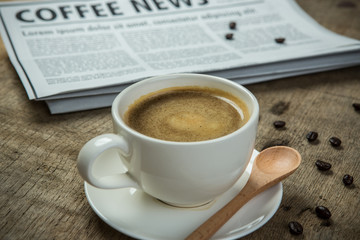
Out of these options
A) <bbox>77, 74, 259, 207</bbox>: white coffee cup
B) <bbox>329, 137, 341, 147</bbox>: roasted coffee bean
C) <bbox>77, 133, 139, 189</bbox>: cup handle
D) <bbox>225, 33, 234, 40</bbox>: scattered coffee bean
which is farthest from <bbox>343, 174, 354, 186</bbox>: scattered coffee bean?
<bbox>225, 33, 234, 40</bbox>: scattered coffee bean

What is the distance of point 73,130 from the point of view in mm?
897

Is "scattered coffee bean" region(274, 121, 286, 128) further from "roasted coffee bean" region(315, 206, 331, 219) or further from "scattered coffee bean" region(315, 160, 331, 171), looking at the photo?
"roasted coffee bean" region(315, 206, 331, 219)

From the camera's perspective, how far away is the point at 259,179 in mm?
679

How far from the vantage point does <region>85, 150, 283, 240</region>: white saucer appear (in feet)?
1.92

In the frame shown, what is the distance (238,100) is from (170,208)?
22 cm

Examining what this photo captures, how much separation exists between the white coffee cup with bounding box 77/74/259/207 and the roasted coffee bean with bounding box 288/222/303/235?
4.4 inches

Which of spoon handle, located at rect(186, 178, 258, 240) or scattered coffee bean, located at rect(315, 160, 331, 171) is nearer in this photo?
spoon handle, located at rect(186, 178, 258, 240)

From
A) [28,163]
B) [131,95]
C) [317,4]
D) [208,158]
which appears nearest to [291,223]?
[208,158]

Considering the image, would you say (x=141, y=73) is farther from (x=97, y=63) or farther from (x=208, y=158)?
(x=208, y=158)

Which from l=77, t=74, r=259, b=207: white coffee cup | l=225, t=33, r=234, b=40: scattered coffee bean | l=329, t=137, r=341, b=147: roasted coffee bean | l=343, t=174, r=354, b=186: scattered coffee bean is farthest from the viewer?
l=225, t=33, r=234, b=40: scattered coffee bean

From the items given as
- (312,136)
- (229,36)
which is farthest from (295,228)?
(229,36)

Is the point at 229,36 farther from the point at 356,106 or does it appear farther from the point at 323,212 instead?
the point at 323,212

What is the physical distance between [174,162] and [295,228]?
0.73ft

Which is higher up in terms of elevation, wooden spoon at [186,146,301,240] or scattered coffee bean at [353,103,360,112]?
wooden spoon at [186,146,301,240]
